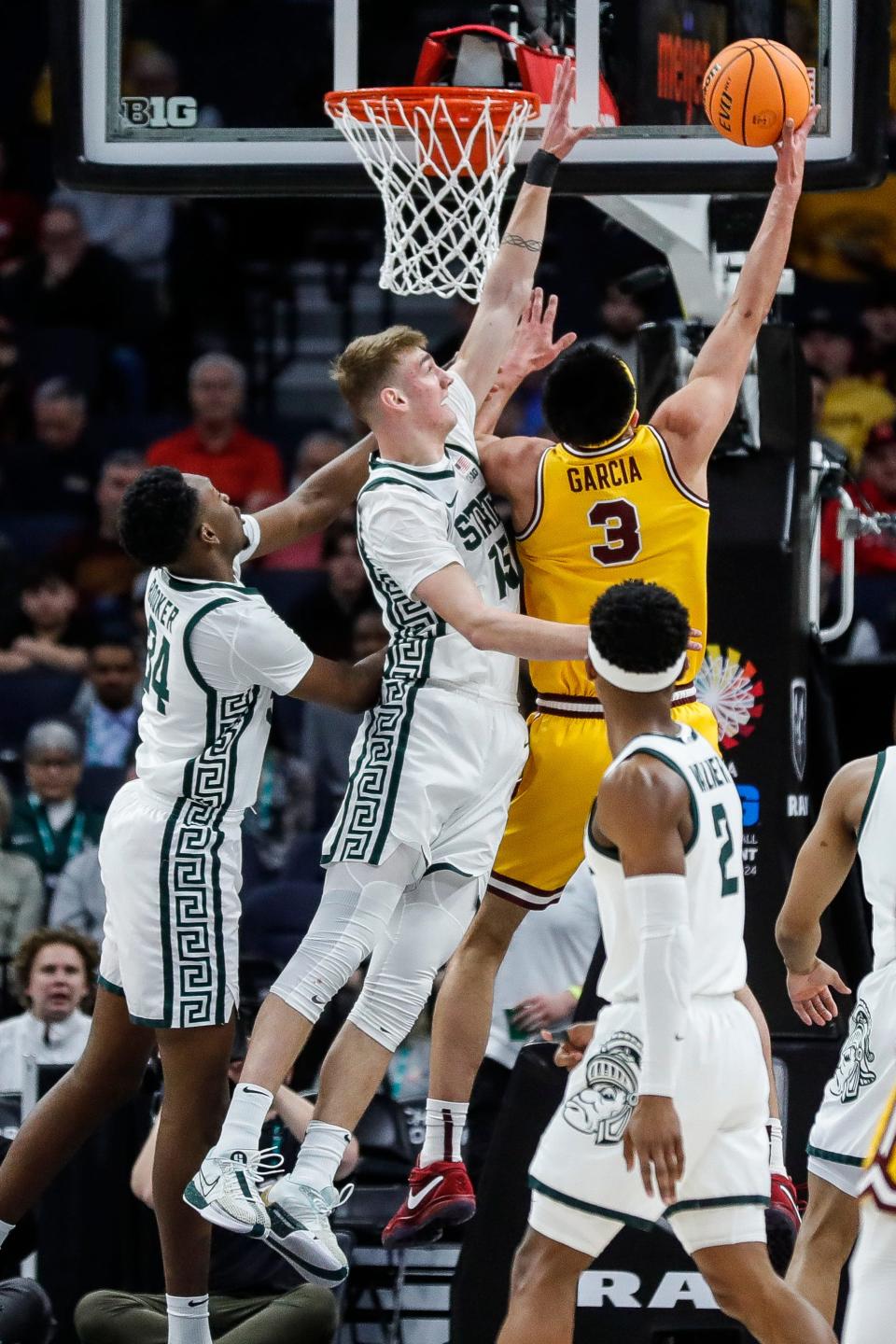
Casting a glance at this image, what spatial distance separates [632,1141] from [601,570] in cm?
181

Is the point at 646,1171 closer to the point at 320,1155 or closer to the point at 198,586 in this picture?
the point at 320,1155

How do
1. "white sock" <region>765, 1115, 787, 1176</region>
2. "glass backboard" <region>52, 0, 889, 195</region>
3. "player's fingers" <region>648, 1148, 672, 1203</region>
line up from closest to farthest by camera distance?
"player's fingers" <region>648, 1148, 672, 1203</region>
"white sock" <region>765, 1115, 787, 1176</region>
"glass backboard" <region>52, 0, 889, 195</region>

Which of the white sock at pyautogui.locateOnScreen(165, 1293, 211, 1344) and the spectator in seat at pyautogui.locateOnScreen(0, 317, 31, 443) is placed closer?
the white sock at pyautogui.locateOnScreen(165, 1293, 211, 1344)

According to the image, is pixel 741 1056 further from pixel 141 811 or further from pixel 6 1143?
pixel 6 1143

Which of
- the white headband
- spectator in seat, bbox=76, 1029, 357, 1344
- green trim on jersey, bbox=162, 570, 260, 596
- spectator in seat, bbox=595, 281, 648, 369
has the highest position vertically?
spectator in seat, bbox=595, 281, 648, 369

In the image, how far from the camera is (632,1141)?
4.54 metres

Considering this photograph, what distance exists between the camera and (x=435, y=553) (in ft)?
18.2

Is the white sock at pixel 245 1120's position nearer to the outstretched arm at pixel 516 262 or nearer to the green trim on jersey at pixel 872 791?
the green trim on jersey at pixel 872 791

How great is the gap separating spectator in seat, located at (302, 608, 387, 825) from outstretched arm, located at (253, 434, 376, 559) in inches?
161

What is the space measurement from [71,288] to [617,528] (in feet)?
25.0

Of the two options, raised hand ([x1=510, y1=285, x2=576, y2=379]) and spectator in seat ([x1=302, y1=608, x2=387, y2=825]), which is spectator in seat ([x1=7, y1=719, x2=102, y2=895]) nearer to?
spectator in seat ([x1=302, y1=608, x2=387, y2=825])

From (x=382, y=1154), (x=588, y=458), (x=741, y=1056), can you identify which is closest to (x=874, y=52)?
(x=588, y=458)

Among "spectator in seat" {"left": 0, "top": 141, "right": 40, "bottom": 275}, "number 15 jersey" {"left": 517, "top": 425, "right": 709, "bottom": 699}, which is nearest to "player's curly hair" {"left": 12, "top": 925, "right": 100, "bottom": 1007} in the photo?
"number 15 jersey" {"left": 517, "top": 425, "right": 709, "bottom": 699}

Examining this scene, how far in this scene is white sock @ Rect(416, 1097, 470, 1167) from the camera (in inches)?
228
